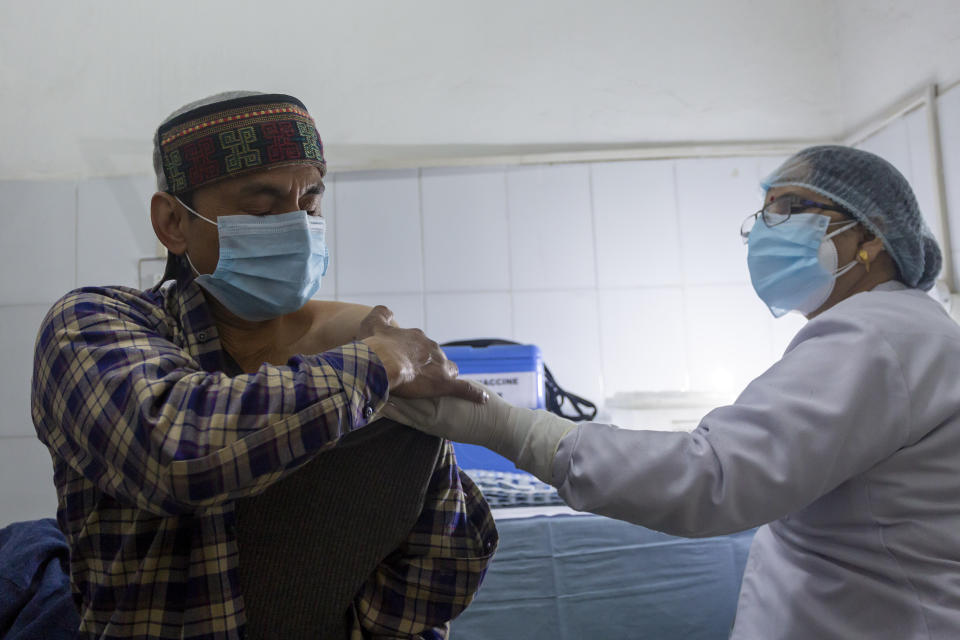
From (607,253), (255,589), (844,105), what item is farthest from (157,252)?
(844,105)

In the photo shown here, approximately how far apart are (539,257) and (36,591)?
1.96 meters

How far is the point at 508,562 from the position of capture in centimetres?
165

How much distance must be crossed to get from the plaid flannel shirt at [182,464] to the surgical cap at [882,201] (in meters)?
1.00

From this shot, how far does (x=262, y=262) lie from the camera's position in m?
1.09

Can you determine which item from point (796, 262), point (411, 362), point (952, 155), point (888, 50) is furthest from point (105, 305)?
point (888, 50)

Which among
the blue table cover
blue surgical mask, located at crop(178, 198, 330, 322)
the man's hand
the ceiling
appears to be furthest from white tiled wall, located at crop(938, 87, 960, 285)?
blue surgical mask, located at crop(178, 198, 330, 322)

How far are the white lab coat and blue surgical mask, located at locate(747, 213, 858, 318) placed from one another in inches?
10.3

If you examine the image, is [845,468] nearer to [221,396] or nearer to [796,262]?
[796,262]

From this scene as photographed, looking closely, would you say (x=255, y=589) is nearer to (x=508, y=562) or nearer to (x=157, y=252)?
(x=508, y=562)

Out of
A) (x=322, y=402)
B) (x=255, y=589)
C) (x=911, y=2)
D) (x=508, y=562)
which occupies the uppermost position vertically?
(x=911, y=2)

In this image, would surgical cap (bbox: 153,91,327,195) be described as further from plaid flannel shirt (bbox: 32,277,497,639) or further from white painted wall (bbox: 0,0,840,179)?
white painted wall (bbox: 0,0,840,179)

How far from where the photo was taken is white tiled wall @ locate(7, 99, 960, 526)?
271 cm

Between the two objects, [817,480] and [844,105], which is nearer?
[817,480]

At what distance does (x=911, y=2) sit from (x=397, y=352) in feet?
7.56
